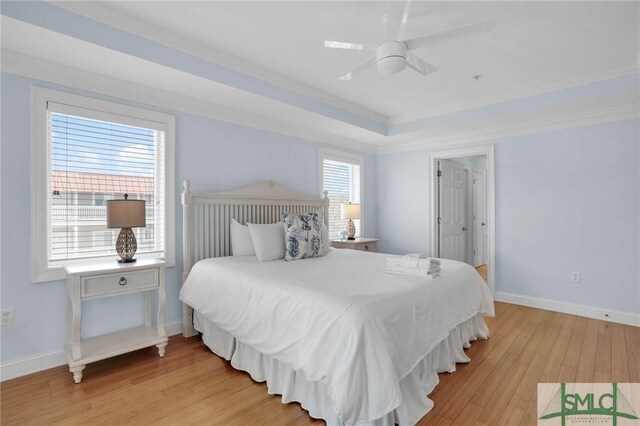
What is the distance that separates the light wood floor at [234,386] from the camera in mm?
1893

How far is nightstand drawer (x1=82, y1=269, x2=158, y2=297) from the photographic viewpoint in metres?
2.32

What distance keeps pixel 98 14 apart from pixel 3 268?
6.24 ft

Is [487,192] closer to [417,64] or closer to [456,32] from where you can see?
[417,64]

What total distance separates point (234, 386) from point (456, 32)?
270cm

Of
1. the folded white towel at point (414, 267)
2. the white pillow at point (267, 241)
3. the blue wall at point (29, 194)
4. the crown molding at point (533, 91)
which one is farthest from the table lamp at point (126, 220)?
the crown molding at point (533, 91)

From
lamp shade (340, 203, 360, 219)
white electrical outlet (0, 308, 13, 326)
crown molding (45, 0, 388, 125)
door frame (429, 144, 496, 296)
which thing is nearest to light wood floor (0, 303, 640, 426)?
white electrical outlet (0, 308, 13, 326)

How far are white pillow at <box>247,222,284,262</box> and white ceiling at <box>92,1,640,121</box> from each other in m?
1.55

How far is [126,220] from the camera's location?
251cm

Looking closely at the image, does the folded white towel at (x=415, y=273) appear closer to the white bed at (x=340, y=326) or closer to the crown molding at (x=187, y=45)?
the white bed at (x=340, y=326)

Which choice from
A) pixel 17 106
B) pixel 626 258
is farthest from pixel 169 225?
pixel 626 258

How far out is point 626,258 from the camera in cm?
346

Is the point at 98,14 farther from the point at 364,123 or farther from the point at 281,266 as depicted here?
the point at 364,123

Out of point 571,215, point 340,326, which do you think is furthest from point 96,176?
point 571,215

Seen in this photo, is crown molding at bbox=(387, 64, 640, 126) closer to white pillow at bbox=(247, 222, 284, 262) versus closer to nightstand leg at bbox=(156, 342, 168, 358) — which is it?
white pillow at bbox=(247, 222, 284, 262)
